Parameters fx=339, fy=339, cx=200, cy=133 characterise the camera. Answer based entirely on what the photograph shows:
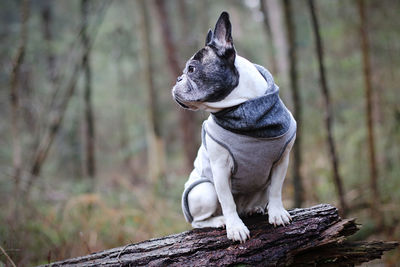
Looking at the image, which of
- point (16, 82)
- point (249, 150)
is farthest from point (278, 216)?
point (16, 82)

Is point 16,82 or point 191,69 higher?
point 16,82

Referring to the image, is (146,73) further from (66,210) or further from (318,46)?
(318,46)

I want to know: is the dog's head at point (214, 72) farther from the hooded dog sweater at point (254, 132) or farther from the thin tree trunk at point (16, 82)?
the thin tree trunk at point (16, 82)

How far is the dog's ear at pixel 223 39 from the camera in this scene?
261 cm

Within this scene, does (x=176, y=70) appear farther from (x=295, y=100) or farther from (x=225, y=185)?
(x=225, y=185)

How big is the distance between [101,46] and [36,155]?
7433 millimetres

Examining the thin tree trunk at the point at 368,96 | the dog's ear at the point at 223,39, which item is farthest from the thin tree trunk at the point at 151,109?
the dog's ear at the point at 223,39

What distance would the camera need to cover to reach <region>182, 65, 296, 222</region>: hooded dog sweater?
8.86 feet

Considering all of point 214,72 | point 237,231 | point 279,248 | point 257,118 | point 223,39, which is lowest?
point 279,248

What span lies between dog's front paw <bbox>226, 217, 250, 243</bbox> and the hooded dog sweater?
394 millimetres

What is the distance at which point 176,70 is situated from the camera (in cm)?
998

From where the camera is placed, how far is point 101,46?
1253 cm

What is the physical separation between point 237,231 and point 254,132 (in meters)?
0.85

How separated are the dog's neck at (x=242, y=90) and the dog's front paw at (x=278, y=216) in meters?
0.99
